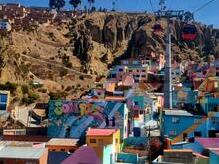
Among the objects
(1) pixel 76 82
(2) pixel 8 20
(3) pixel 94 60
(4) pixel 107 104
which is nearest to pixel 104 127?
(4) pixel 107 104

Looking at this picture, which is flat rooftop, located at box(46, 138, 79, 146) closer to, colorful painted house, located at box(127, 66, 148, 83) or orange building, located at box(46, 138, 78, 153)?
orange building, located at box(46, 138, 78, 153)

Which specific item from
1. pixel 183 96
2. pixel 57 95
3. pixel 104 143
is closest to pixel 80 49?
pixel 57 95

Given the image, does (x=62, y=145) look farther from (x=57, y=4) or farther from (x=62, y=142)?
(x=57, y=4)

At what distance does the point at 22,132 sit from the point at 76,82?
44.6m

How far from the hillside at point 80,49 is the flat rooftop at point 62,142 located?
96.9 feet

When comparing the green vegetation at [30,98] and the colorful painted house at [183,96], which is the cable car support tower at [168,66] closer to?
the colorful painted house at [183,96]

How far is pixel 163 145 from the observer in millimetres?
39812

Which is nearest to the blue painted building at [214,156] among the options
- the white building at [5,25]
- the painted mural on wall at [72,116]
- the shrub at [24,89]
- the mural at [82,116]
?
the mural at [82,116]

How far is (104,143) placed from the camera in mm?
37500

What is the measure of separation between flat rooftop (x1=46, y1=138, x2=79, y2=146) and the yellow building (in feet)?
7.32

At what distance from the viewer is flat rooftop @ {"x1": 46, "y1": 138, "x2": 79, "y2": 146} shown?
39987 mm

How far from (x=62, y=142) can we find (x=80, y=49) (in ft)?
212

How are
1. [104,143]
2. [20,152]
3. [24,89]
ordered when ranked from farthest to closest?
[24,89]
[104,143]
[20,152]

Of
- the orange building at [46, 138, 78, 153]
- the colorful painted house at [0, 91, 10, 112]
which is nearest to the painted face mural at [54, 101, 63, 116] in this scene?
the orange building at [46, 138, 78, 153]
